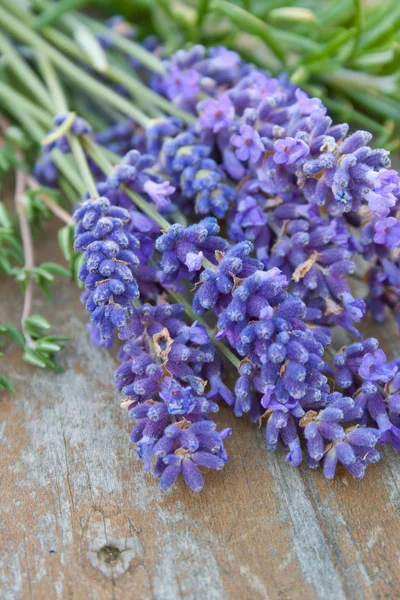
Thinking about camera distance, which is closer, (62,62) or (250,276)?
(250,276)

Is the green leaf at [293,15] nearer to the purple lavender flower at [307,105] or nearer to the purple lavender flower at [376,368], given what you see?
the purple lavender flower at [307,105]

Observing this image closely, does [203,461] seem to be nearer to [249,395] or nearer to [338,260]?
[249,395]

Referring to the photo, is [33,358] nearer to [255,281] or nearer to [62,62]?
[255,281]

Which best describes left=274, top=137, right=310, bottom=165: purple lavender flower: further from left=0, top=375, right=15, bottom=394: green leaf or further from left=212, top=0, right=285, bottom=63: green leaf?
left=0, top=375, right=15, bottom=394: green leaf

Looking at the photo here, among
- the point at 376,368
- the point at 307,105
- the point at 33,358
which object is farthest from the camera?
the point at 33,358

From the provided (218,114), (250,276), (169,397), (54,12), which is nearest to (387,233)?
(250,276)

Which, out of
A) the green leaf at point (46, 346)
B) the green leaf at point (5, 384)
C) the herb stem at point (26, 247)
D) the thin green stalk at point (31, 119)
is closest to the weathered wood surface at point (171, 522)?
the green leaf at point (5, 384)
